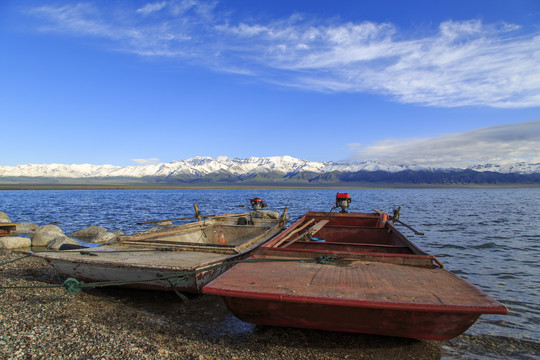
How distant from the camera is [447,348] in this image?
5.77 metres

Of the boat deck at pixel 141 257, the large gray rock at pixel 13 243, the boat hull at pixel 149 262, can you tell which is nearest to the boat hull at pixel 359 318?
the boat hull at pixel 149 262

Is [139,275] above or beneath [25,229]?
above

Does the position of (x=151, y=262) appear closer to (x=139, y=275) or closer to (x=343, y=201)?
(x=139, y=275)

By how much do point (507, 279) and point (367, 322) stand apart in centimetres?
842

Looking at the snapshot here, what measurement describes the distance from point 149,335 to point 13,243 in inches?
488

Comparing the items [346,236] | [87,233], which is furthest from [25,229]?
[346,236]

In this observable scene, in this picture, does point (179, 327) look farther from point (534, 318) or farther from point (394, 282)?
point (534, 318)

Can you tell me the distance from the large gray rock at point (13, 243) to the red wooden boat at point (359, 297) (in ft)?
41.7

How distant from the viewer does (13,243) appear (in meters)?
14.2

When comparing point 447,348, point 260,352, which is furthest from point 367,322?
point 447,348

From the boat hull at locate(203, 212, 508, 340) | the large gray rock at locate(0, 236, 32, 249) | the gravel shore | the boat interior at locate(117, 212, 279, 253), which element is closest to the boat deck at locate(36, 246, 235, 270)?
the boat interior at locate(117, 212, 279, 253)

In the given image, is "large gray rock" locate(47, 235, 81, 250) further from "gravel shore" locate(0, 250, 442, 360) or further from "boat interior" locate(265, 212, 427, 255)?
"boat interior" locate(265, 212, 427, 255)

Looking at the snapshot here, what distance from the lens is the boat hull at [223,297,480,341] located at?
456 cm

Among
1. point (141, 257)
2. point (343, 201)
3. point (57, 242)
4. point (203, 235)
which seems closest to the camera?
point (141, 257)
